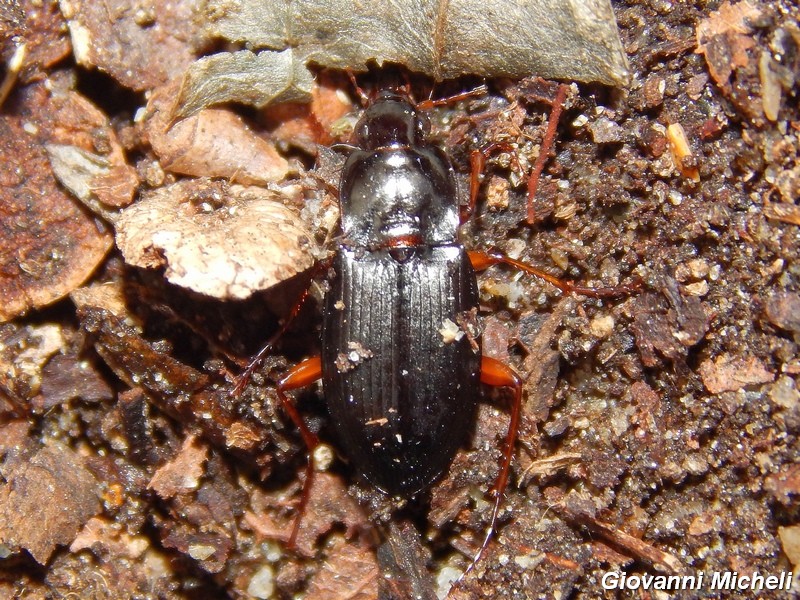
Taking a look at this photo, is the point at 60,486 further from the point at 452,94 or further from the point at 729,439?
the point at 729,439

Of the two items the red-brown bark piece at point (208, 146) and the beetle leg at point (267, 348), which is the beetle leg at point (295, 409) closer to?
the beetle leg at point (267, 348)

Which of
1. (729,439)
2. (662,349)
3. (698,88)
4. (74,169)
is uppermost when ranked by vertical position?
(698,88)

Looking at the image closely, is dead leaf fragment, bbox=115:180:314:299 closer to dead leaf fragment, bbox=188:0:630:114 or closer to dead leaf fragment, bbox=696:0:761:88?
dead leaf fragment, bbox=188:0:630:114

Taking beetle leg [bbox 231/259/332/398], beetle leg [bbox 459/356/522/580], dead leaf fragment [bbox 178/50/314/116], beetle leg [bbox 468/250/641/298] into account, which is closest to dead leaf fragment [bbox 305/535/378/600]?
beetle leg [bbox 459/356/522/580]

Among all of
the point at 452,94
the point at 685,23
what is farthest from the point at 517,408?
the point at 685,23

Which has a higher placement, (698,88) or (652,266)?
(698,88)

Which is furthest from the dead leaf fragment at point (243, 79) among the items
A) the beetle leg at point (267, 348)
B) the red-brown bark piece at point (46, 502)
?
the red-brown bark piece at point (46, 502)
